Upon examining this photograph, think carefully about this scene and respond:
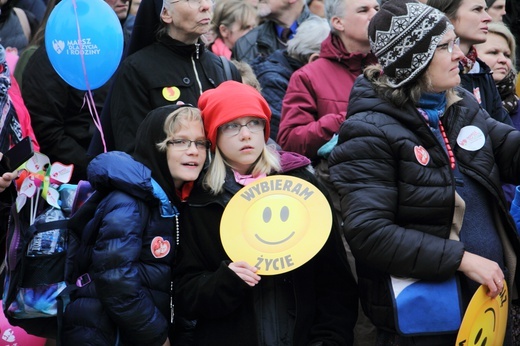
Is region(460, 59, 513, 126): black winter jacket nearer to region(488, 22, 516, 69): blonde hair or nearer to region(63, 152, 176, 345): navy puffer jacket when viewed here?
region(488, 22, 516, 69): blonde hair

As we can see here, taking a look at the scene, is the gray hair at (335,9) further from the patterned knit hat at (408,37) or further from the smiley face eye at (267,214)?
the smiley face eye at (267,214)

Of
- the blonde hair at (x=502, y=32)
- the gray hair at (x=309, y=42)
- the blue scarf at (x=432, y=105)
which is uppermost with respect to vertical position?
the blue scarf at (x=432, y=105)

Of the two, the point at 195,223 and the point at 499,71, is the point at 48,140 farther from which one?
the point at 499,71

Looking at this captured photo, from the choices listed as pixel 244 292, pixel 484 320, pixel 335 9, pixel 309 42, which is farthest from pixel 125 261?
pixel 309 42

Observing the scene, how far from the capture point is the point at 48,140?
6625mm

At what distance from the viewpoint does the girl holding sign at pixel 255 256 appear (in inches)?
173

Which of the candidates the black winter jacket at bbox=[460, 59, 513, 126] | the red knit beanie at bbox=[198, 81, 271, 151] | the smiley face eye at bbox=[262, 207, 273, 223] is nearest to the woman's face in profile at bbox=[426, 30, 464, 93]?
the red knit beanie at bbox=[198, 81, 271, 151]

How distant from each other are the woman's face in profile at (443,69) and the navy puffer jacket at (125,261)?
1.38 m

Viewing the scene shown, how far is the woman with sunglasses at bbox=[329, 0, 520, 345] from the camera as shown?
4230 millimetres

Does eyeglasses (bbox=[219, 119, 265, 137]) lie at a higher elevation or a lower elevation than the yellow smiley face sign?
higher

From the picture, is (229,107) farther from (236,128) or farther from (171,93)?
(171,93)

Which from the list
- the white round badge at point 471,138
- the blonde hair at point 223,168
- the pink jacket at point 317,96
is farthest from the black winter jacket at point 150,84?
the white round badge at point 471,138

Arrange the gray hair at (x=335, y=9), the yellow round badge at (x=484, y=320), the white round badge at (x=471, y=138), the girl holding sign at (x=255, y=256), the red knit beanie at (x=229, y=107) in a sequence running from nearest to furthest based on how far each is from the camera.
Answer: the yellow round badge at (x=484, y=320), the girl holding sign at (x=255, y=256), the white round badge at (x=471, y=138), the red knit beanie at (x=229, y=107), the gray hair at (x=335, y=9)

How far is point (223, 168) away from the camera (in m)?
4.65
